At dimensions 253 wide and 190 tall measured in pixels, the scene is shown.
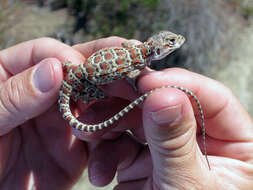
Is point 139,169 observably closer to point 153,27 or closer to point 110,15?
point 153,27

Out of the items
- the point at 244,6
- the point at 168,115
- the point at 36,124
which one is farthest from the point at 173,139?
the point at 244,6

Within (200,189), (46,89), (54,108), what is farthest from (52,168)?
(200,189)

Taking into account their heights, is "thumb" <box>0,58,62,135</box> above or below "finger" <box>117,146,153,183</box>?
above

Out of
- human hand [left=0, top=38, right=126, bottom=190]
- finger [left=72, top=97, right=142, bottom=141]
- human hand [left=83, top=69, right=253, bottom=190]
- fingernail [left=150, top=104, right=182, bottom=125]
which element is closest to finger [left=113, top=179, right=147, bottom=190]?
human hand [left=83, top=69, right=253, bottom=190]

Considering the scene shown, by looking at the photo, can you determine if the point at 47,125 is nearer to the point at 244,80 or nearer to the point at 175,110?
the point at 175,110

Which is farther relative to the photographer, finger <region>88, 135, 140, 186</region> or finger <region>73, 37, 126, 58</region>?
finger <region>73, 37, 126, 58</region>

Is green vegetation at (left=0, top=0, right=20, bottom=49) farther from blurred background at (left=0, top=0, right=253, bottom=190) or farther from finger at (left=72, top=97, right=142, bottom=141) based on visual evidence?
finger at (left=72, top=97, right=142, bottom=141)

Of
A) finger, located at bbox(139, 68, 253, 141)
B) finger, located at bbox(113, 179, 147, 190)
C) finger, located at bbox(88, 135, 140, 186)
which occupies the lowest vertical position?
finger, located at bbox(113, 179, 147, 190)
